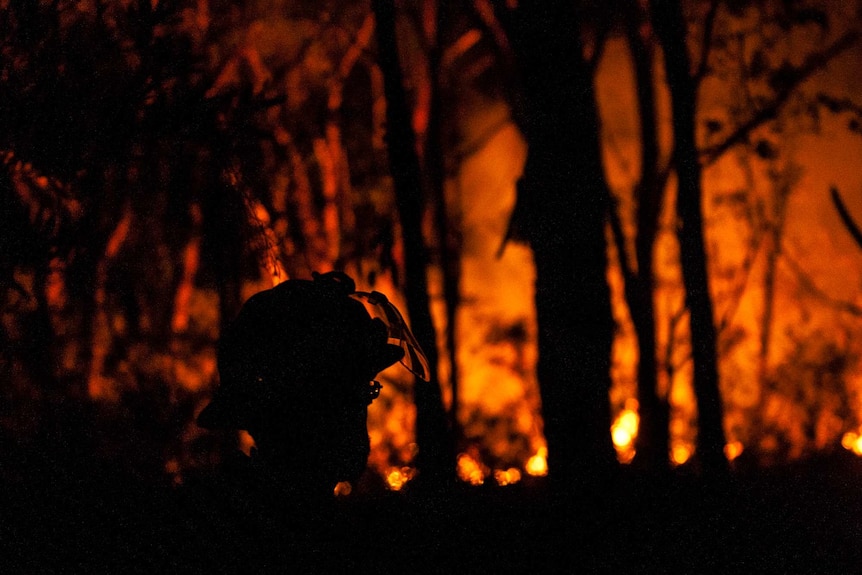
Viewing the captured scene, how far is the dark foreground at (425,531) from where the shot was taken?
20.8ft

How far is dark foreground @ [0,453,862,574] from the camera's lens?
6.34 meters

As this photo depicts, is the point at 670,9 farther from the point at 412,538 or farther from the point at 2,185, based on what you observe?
the point at 2,185

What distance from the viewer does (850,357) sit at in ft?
59.8

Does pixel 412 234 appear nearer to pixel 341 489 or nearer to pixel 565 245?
pixel 565 245

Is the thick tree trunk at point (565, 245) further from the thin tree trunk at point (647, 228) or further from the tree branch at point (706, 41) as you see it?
the thin tree trunk at point (647, 228)

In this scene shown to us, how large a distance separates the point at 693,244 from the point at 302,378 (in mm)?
5057

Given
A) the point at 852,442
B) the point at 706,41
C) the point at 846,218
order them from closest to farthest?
the point at 846,218, the point at 706,41, the point at 852,442

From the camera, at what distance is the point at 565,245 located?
283 inches

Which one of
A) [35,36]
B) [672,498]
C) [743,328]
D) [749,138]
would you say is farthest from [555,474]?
Answer: [743,328]

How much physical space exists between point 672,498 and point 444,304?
10773 mm

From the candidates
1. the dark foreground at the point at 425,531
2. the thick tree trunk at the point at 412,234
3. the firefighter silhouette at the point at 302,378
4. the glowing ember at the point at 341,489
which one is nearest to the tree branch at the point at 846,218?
the dark foreground at the point at 425,531

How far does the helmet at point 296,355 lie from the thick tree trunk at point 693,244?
4.33 m

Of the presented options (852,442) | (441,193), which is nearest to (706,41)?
(441,193)

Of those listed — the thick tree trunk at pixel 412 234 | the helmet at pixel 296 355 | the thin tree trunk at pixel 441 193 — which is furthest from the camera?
the thin tree trunk at pixel 441 193
